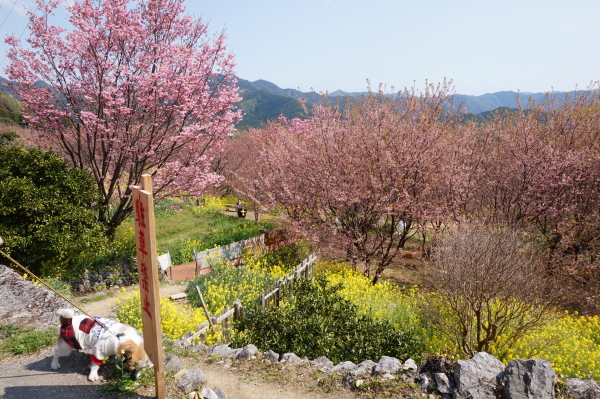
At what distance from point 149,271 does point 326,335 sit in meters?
3.77

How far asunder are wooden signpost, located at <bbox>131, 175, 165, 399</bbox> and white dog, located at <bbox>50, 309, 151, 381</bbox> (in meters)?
0.38

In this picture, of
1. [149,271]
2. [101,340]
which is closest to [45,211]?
[101,340]

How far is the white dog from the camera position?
4.01 meters

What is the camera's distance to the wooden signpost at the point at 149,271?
3424mm

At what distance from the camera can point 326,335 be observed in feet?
20.3

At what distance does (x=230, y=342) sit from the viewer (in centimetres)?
667

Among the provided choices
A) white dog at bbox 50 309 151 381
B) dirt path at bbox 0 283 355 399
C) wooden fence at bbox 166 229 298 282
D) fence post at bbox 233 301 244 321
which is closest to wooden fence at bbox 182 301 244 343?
fence post at bbox 233 301 244 321

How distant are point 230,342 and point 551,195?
1185cm

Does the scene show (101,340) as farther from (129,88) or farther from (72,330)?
(129,88)

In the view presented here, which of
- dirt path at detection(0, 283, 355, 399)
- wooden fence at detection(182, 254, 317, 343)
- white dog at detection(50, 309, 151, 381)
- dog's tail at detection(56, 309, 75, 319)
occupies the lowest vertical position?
wooden fence at detection(182, 254, 317, 343)

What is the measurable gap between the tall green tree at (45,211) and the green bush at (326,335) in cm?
513

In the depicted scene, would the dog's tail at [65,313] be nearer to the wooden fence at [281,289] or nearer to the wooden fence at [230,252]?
the wooden fence at [281,289]

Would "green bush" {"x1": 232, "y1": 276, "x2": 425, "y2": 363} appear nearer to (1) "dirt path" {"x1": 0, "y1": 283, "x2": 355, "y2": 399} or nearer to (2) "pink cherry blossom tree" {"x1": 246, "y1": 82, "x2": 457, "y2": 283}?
(1) "dirt path" {"x1": 0, "y1": 283, "x2": 355, "y2": 399}

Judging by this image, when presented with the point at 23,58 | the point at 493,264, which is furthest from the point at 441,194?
the point at 23,58
